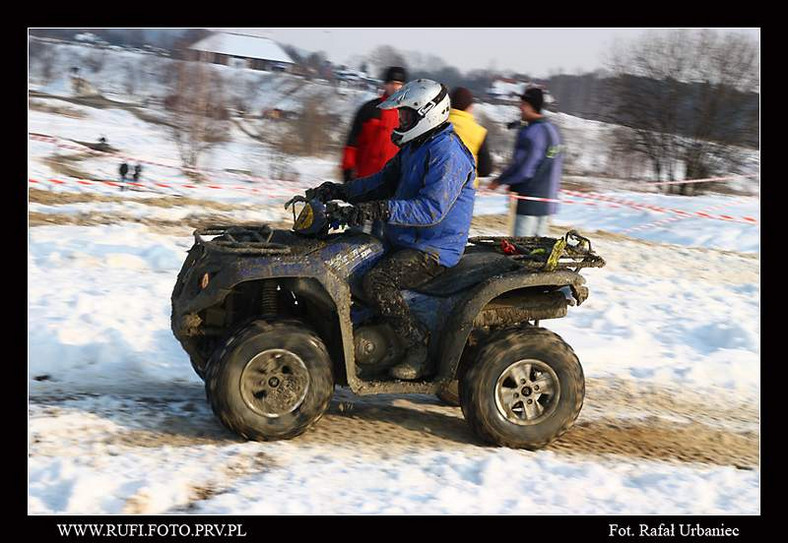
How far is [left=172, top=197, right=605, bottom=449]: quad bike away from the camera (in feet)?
18.8

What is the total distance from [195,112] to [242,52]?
19.8 meters

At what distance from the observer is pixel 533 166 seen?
936 centimetres

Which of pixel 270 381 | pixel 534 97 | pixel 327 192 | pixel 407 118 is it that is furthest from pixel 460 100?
pixel 270 381

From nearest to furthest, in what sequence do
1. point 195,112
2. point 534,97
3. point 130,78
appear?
point 534,97
point 195,112
point 130,78

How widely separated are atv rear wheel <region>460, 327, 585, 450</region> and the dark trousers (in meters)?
0.44

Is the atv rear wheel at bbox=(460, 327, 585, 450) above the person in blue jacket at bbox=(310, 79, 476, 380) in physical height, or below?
below

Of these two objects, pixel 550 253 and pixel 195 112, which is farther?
pixel 195 112

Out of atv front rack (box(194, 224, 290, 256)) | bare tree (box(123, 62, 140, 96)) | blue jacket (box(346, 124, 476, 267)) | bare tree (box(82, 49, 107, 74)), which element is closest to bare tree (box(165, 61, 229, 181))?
bare tree (box(123, 62, 140, 96))

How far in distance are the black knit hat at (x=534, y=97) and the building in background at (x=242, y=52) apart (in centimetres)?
3336

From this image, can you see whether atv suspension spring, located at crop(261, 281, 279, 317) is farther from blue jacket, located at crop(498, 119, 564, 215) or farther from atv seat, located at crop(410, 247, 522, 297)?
blue jacket, located at crop(498, 119, 564, 215)

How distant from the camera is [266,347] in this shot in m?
5.70

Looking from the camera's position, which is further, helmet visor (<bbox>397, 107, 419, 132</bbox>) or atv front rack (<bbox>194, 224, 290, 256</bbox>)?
helmet visor (<bbox>397, 107, 419, 132</bbox>)

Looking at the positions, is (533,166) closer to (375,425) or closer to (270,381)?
(375,425)

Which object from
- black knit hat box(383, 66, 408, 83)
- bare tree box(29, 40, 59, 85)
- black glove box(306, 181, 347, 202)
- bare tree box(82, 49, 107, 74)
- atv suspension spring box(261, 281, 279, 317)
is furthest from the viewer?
bare tree box(82, 49, 107, 74)
